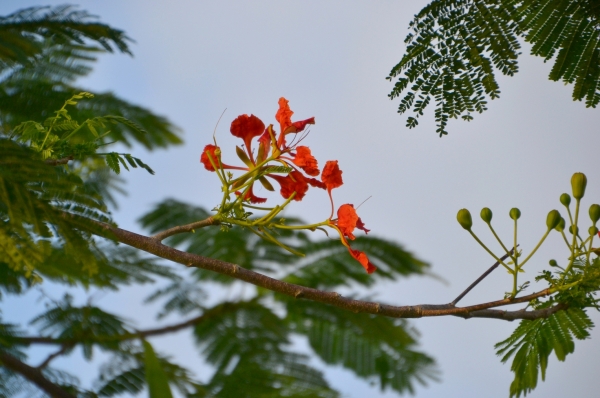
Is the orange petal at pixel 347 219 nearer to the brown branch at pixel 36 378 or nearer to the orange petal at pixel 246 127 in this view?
the orange petal at pixel 246 127

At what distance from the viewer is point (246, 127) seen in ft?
2.10

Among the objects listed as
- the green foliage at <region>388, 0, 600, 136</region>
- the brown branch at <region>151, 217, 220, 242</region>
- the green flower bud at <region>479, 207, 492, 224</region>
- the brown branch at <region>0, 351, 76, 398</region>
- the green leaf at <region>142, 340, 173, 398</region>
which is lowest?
the green leaf at <region>142, 340, 173, 398</region>

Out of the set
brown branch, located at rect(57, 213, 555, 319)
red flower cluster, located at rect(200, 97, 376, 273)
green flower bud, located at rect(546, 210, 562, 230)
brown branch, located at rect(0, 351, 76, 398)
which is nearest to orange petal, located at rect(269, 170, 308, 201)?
red flower cluster, located at rect(200, 97, 376, 273)

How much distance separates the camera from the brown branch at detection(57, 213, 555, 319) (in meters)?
0.52

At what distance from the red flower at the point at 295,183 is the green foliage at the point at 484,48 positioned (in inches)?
5.3

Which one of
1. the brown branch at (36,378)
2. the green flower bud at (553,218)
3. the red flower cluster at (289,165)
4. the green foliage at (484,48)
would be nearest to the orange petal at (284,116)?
the red flower cluster at (289,165)

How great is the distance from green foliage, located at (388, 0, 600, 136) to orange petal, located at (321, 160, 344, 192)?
0.37 feet

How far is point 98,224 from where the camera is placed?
526 mm

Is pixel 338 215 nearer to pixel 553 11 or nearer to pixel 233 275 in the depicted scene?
pixel 233 275

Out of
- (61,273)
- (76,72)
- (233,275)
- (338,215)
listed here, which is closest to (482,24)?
(338,215)

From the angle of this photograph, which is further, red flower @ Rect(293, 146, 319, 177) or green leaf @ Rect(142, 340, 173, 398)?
red flower @ Rect(293, 146, 319, 177)

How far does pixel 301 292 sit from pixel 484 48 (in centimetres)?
31

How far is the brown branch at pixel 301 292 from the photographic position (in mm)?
525

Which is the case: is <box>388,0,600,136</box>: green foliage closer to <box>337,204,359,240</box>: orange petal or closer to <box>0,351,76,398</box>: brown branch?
<box>337,204,359,240</box>: orange petal
